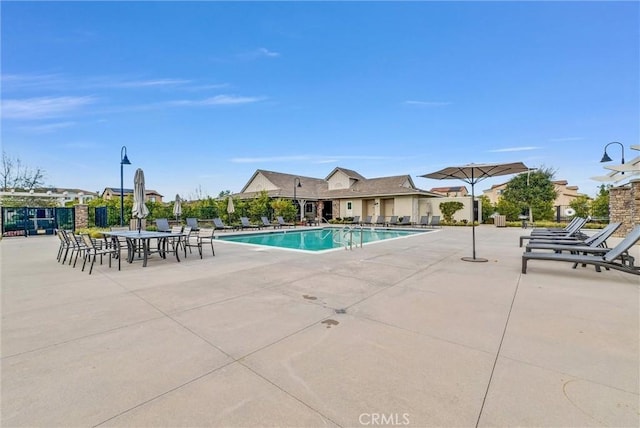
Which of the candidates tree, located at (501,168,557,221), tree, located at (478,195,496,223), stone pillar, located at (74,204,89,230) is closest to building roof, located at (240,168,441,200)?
tree, located at (478,195,496,223)

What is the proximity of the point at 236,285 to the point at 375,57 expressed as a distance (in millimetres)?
16312

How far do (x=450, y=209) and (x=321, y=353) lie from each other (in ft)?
78.7

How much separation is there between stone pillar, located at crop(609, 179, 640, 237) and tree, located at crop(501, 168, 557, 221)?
40.7 feet

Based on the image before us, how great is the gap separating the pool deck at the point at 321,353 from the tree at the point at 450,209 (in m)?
19.0

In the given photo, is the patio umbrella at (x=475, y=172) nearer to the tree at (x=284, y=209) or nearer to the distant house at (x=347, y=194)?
the tree at (x=284, y=209)

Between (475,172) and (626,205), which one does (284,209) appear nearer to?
(475,172)

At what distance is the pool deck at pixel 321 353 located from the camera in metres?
1.87

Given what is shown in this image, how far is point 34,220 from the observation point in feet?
50.9

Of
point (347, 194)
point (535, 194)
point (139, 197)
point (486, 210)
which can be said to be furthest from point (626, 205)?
point (139, 197)

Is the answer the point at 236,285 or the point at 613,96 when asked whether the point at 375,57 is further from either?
the point at 236,285

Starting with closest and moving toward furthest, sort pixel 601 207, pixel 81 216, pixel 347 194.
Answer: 1. pixel 81 216
2. pixel 601 207
3. pixel 347 194

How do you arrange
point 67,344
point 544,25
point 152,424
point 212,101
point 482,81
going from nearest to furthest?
point 152,424
point 67,344
point 544,25
point 482,81
point 212,101

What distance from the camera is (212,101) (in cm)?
1747

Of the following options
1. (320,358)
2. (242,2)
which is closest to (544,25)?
(242,2)
